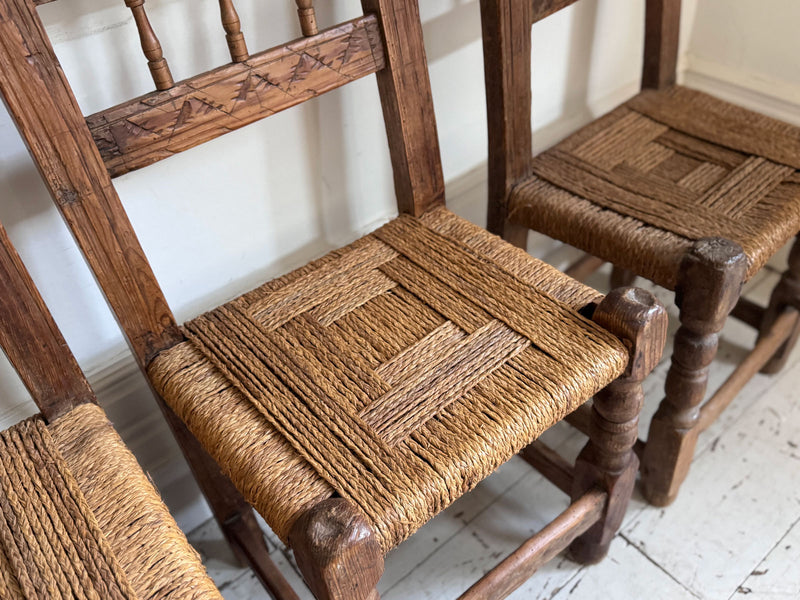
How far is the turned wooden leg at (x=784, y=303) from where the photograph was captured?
44.9 inches

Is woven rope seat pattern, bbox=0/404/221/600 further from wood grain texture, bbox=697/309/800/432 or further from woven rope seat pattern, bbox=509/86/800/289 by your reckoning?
wood grain texture, bbox=697/309/800/432

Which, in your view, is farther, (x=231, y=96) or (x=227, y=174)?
(x=227, y=174)

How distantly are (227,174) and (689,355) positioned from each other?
0.63 meters

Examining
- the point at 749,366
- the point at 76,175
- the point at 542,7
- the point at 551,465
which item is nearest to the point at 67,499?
the point at 76,175

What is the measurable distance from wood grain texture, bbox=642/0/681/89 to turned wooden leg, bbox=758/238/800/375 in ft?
1.09

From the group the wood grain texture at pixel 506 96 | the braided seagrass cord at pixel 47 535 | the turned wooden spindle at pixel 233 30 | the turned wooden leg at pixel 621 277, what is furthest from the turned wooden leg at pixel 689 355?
the braided seagrass cord at pixel 47 535

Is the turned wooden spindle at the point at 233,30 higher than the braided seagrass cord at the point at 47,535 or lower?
higher

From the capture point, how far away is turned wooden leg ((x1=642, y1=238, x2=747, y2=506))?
0.83 meters

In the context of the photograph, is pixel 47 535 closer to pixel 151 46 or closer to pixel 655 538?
pixel 151 46

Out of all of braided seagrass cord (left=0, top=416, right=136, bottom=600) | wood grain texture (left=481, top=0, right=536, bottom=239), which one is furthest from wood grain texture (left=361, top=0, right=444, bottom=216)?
braided seagrass cord (left=0, top=416, right=136, bottom=600)

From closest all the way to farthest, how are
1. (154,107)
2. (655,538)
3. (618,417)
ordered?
(154,107) → (618,417) → (655,538)

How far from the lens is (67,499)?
0.64 meters

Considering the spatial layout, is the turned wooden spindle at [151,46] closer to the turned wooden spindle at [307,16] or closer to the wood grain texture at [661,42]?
the turned wooden spindle at [307,16]

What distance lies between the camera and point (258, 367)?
0.76 m
